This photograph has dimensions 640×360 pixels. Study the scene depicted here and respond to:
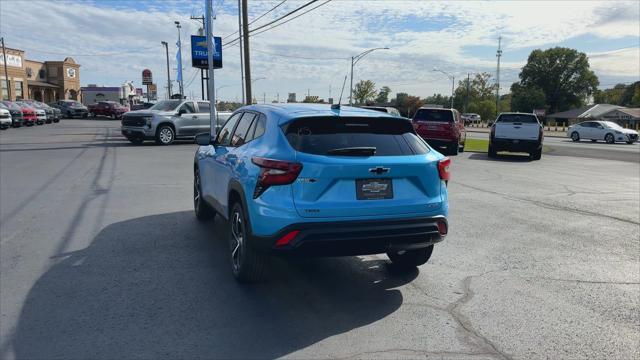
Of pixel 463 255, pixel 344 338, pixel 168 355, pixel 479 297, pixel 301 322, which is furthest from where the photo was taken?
pixel 463 255

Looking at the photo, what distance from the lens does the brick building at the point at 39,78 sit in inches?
2373

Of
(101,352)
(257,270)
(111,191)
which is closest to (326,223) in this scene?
(257,270)

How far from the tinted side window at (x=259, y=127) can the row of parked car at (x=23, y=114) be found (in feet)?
96.8

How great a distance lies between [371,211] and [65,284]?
307cm

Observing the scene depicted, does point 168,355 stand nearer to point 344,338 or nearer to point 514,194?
point 344,338

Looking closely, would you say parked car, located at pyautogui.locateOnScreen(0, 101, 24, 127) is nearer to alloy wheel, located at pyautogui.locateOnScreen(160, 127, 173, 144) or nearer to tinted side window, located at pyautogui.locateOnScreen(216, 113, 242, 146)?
alloy wheel, located at pyautogui.locateOnScreen(160, 127, 173, 144)

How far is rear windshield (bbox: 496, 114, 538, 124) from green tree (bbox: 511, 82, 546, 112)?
297 ft

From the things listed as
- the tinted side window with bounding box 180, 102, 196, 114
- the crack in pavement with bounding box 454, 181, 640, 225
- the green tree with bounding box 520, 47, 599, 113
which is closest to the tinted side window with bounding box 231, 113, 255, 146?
the crack in pavement with bounding box 454, 181, 640, 225

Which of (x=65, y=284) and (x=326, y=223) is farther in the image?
(x=65, y=284)

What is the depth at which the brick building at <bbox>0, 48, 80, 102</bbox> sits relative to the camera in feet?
198

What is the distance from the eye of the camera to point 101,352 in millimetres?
3496

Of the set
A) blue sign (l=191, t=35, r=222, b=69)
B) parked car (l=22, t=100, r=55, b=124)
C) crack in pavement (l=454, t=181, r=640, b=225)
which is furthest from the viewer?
parked car (l=22, t=100, r=55, b=124)

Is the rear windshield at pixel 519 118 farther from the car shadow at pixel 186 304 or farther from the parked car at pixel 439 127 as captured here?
the car shadow at pixel 186 304

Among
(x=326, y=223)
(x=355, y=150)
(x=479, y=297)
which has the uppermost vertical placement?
(x=355, y=150)
